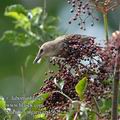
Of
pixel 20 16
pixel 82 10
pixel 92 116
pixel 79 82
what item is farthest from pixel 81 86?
pixel 20 16

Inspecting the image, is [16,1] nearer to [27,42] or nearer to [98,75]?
[27,42]

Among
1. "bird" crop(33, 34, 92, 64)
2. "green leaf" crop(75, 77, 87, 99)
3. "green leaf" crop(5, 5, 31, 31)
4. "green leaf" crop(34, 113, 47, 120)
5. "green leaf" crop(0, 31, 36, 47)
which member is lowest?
"green leaf" crop(34, 113, 47, 120)

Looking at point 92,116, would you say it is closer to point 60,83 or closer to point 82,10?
point 60,83

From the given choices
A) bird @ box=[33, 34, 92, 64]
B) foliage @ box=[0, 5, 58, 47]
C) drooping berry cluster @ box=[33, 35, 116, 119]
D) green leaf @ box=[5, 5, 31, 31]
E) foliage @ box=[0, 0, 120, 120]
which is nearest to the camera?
foliage @ box=[0, 0, 120, 120]

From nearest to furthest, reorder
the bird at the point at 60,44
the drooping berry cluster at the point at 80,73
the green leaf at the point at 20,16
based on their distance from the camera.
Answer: the drooping berry cluster at the point at 80,73 < the bird at the point at 60,44 < the green leaf at the point at 20,16

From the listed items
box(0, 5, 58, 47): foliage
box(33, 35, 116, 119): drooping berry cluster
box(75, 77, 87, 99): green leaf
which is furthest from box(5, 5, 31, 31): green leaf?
box(75, 77, 87, 99): green leaf

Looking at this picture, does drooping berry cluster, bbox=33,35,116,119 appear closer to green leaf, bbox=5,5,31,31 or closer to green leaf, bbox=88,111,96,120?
green leaf, bbox=88,111,96,120

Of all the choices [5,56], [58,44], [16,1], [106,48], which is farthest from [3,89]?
[106,48]

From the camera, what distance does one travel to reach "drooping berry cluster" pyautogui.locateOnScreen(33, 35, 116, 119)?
2812mm

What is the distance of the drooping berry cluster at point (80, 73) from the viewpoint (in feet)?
9.23

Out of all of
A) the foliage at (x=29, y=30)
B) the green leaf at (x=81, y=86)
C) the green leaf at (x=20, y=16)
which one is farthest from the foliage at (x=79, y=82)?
the green leaf at (x=20, y=16)

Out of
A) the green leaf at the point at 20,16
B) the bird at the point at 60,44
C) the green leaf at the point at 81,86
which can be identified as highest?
the green leaf at the point at 20,16

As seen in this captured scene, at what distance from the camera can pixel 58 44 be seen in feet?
10.7

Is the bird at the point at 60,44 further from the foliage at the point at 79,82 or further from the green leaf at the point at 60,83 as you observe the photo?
the green leaf at the point at 60,83
